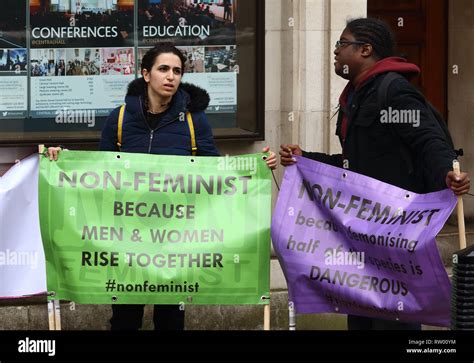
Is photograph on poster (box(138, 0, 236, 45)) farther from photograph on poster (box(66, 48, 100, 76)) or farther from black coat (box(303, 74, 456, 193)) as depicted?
black coat (box(303, 74, 456, 193))

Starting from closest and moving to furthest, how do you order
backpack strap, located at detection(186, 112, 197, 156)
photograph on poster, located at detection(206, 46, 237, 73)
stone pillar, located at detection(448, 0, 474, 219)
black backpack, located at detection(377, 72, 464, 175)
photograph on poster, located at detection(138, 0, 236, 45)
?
black backpack, located at detection(377, 72, 464, 175) < backpack strap, located at detection(186, 112, 197, 156) < photograph on poster, located at detection(138, 0, 236, 45) < photograph on poster, located at detection(206, 46, 237, 73) < stone pillar, located at detection(448, 0, 474, 219)

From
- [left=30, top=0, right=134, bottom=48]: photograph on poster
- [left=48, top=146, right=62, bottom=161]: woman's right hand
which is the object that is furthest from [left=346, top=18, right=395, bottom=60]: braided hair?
[left=30, top=0, right=134, bottom=48]: photograph on poster

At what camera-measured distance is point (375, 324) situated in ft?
23.8

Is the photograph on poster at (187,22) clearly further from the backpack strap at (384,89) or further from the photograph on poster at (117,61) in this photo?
the backpack strap at (384,89)

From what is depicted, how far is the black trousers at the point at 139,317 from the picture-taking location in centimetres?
740

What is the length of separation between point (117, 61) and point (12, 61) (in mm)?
756

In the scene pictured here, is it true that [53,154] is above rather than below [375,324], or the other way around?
above

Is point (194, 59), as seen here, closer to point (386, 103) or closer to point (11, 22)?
point (11, 22)

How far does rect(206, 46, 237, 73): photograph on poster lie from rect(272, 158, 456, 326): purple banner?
Result: 262cm

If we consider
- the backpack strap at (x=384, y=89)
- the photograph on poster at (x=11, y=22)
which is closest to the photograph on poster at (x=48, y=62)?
the photograph on poster at (x=11, y=22)

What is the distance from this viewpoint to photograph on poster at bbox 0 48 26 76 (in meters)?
9.48

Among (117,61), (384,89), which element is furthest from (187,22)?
(384,89)

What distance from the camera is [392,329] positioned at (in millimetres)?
7176

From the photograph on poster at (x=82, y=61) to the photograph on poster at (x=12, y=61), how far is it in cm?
33
